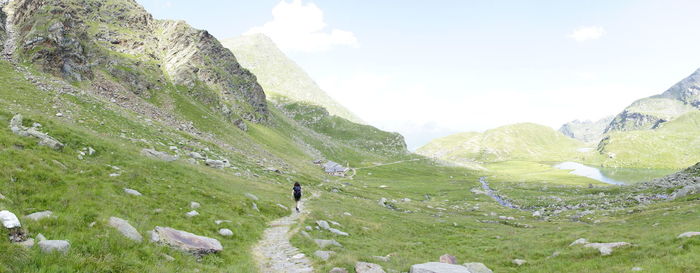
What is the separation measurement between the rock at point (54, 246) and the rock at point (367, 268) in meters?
12.3

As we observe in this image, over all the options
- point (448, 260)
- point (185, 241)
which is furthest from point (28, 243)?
point (448, 260)

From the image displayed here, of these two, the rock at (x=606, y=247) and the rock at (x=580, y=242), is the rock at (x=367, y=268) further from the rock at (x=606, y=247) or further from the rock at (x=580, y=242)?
the rock at (x=580, y=242)

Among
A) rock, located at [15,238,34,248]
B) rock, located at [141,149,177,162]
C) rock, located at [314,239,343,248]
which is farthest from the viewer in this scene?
rock, located at [141,149,177,162]

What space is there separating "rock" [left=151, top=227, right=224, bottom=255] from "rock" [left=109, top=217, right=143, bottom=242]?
0.91m

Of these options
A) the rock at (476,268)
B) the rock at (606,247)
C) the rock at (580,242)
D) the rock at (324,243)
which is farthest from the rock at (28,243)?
the rock at (580,242)

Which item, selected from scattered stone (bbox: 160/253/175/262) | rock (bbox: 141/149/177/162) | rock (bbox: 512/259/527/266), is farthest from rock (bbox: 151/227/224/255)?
rock (bbox: 141/149/177/162)

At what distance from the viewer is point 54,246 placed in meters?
10.9

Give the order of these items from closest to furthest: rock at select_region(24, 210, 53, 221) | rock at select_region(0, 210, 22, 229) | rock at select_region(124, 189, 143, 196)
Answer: rock at select_region(0, 210, 22, 229) → rock at select_region(24, 210, 53, 221) → rock at select_region(124, 189, 143, 196)

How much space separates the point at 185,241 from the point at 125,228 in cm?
282

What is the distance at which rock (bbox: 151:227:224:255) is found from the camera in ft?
51.0

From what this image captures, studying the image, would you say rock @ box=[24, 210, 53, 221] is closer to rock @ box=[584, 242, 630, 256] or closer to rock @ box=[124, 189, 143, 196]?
rock @ box=[124, 189, 143, 196]

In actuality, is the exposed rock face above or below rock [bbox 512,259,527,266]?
above

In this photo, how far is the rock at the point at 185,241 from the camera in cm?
1554

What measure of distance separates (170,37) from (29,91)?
92.1 meters
